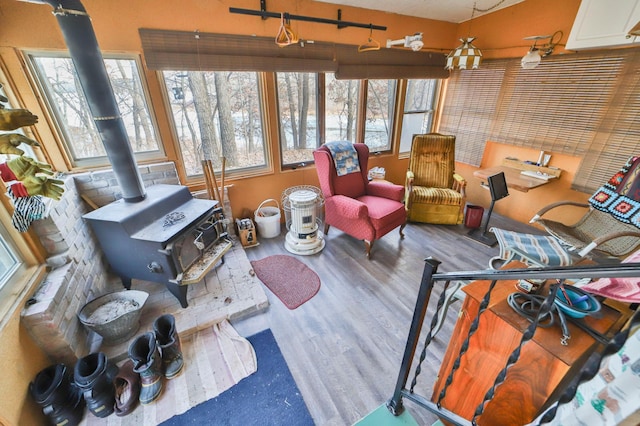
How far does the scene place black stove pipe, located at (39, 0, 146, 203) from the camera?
59.8 inches

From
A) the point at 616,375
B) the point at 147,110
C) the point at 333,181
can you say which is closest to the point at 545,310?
the point at 616,375

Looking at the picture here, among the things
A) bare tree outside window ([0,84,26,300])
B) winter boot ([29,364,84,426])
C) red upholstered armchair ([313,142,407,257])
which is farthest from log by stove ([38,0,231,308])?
red upholstered armchair ([313,142,407,257])

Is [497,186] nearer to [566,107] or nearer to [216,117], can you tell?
[566,107]

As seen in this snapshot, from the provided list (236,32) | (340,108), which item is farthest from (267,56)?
(340,108)

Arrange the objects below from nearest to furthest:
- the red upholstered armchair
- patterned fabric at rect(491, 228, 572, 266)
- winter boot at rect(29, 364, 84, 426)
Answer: winter boot at rect(29, 364, 84, 426), patterned fabric at rect(491, 228, 572, 266), the red upholstered armchair

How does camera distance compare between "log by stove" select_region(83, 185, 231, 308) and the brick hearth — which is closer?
the brick hearth

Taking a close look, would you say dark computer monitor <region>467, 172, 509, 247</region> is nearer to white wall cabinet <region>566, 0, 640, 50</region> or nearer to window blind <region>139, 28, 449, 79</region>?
white wall cabinet <region>566, 0, 640, 50</region>

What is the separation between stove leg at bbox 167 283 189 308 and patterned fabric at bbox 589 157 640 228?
11.7 ft

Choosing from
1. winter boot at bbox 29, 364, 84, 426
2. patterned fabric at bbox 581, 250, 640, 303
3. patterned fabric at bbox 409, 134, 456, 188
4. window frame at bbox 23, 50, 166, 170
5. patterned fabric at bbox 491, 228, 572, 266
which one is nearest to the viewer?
patterned fabric at bbox 581, 250, 640, 303

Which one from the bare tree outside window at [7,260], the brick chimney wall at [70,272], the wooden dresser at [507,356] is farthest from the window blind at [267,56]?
the wooden dresser at [507,356]

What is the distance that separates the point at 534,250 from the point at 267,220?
7.96 feet

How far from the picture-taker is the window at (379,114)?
11.4ft

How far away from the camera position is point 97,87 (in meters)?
1.66

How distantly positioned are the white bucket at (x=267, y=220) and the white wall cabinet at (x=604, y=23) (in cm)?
340
